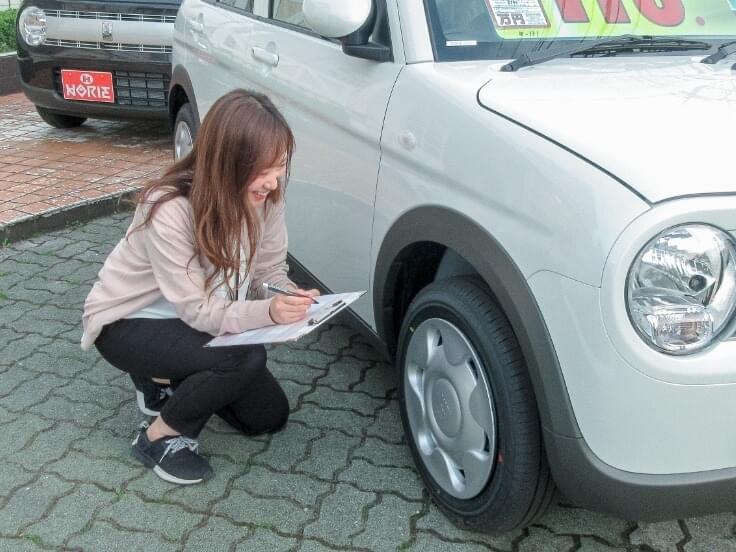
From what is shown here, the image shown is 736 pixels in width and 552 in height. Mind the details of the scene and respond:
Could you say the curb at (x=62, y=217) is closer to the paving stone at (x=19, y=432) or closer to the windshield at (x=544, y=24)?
the paving stone at (x=19, y=432)

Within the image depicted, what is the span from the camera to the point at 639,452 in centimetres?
188

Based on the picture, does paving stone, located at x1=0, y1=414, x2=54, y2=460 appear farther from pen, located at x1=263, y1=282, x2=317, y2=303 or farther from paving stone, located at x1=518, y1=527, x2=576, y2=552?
paving stone, located at x1=518, y1=527, x2=576, y2=552

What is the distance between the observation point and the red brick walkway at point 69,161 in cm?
536

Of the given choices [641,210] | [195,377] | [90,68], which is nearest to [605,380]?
[641,210]

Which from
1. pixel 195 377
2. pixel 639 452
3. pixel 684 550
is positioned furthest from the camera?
pixel 195 377

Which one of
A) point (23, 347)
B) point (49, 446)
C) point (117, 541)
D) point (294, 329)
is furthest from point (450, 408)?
point (23, 347)

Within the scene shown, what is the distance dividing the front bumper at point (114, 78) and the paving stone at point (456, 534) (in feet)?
15.2

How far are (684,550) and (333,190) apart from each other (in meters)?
1.57

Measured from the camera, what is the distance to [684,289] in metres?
1.84

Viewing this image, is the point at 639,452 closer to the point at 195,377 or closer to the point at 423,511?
the point at 423,511

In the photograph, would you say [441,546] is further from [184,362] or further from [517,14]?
[517,14]

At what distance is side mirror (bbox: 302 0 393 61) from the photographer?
103 inches

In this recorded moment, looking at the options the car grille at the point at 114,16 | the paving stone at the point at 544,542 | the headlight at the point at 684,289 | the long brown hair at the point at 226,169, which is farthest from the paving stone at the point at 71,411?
the car grille at the point at 114,16

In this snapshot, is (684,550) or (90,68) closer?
(684,550)
